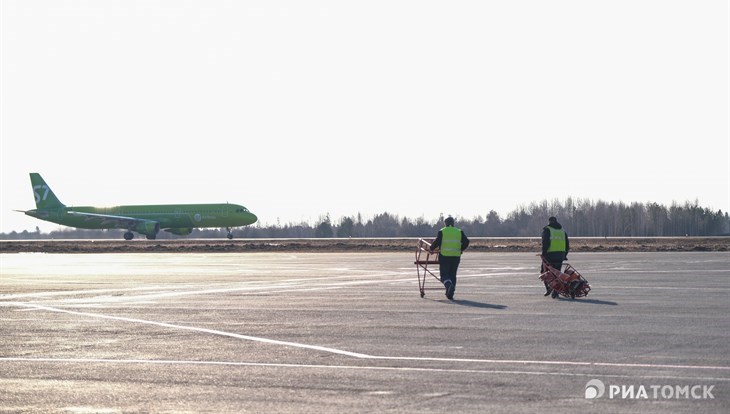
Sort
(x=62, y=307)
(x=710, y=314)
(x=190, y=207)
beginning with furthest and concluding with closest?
(x=190, y=207) < (x=62, y=307) < (x=710, y=314)

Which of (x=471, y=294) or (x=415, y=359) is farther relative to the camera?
(x=471, y=294)

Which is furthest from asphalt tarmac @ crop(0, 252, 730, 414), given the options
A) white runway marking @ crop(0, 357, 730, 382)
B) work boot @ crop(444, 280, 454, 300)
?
work boot @ crop(444, 280, 454, 300)

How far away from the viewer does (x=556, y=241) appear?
23.5m

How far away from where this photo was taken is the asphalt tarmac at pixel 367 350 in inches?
371

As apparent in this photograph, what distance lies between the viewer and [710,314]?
17.1 meters

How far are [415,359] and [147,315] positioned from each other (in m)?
7.87

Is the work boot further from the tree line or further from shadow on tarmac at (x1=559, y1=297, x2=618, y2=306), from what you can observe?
the tree line

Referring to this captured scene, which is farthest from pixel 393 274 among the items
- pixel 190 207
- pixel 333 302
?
pixel 190 207

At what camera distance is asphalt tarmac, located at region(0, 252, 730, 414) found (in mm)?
9430

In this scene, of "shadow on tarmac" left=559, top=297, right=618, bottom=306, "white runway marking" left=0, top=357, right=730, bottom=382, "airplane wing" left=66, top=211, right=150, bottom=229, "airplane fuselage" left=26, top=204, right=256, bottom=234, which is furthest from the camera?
"airplane wing" left=66, top=211, right=150, bottom=229

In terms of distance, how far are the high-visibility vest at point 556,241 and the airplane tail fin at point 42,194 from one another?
89.2m

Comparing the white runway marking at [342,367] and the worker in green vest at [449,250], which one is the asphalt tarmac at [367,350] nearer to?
the white runway marking at [342,367]

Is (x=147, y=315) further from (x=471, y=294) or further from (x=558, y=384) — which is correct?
(x=558, y=384)

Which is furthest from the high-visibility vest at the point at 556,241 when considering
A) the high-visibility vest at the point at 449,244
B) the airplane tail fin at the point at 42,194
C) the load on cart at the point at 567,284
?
the airplane tail fin at the point at 42,194
